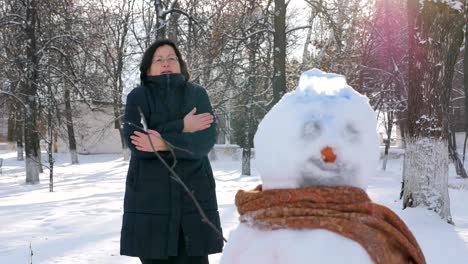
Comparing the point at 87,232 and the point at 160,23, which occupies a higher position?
the point at 160,23

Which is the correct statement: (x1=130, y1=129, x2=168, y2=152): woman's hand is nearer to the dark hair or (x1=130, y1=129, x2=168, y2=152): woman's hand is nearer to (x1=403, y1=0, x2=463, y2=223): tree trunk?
the dark hair

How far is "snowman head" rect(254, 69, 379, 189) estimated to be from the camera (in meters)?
1.21

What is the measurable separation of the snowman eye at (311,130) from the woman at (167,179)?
1334 mm

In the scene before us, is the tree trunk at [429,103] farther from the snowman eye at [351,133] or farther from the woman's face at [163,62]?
the snowman eye at [351,133]

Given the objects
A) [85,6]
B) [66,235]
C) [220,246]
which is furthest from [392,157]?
[220,246]

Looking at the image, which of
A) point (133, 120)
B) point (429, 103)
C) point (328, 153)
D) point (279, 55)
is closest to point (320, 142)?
point (328, 153)

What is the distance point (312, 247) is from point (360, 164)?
222 millimetres

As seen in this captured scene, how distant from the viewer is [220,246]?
270cm

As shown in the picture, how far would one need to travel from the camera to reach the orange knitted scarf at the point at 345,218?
3.81ft

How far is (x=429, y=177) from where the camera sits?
627cm

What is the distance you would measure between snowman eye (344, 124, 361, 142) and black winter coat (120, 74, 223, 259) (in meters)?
1.41

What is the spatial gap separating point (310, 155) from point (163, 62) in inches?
67.6

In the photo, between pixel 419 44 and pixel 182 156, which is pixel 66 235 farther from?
pixel 419 44

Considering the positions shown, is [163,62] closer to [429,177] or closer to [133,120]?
[133,120]
